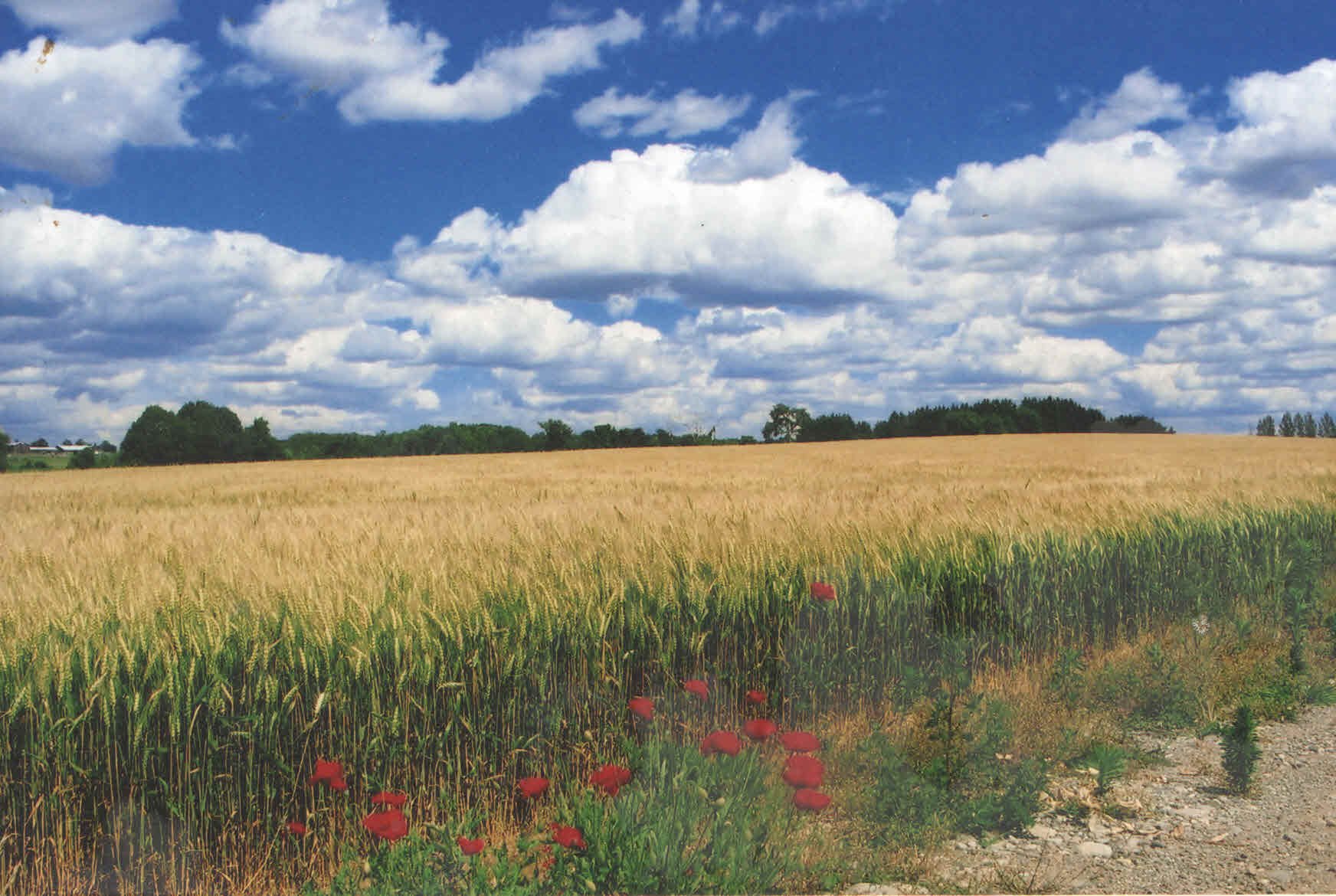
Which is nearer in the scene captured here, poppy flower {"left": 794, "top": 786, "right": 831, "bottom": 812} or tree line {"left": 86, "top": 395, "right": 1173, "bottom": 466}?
poppy flower {"left": 794, "top": 786, "right": 831, "bottom": 812}

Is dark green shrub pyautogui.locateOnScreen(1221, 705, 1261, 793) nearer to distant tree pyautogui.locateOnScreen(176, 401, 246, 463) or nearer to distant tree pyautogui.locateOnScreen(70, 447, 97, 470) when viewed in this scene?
distant tree pyautogui.locateOnScreen(70, 447, 97, 470)

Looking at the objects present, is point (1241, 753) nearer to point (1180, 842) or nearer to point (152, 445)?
point (1180, 842)

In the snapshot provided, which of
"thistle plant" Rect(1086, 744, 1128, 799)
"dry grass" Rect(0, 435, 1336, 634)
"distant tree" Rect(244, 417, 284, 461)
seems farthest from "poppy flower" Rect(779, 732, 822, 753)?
"distant tree" Rect(244, 417, 284, 461)

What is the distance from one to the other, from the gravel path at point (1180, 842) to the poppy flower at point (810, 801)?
50cm

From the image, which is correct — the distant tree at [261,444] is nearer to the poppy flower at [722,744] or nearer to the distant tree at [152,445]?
the distant tree at [152,445]

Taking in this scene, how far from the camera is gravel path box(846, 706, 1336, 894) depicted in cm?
333

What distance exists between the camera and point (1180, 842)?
3.71m

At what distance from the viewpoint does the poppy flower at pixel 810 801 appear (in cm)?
302

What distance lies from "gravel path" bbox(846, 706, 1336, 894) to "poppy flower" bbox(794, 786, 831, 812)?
497 millimetres

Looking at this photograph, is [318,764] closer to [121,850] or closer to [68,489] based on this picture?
[121,850]

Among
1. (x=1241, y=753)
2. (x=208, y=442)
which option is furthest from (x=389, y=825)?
(x=208, y=442)

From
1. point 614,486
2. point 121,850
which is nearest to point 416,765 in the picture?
point 121,850

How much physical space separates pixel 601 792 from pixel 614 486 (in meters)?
11.2

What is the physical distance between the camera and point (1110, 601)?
7.02 m
